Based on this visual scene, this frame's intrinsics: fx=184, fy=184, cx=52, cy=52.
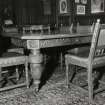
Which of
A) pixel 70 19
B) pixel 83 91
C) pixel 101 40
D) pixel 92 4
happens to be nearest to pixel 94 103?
pixel 83 91

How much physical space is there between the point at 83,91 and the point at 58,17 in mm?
4226

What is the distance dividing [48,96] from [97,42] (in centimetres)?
99

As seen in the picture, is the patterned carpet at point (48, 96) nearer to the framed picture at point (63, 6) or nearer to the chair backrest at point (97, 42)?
the chair backrest at point (97, 42)

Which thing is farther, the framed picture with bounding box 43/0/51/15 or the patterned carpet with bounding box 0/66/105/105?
the framed picture with bounding box 43/0/51/15

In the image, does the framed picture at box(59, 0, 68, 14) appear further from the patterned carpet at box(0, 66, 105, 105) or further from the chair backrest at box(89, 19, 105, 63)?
the chair backrest at box(89, 19, 105, 63)

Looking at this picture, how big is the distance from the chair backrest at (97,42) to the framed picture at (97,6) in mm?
3983

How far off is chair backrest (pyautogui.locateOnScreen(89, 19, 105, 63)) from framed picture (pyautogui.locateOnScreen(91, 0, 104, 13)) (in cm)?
398

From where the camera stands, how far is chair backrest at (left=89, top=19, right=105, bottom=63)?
2.19 meters

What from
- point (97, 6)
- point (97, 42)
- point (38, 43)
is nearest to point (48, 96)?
point (38, 43)

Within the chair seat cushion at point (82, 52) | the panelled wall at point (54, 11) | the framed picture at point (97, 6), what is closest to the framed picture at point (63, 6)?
the panelled wall at point (54, 11)

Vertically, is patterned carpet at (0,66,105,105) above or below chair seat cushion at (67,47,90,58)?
below

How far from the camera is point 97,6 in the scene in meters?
6.02

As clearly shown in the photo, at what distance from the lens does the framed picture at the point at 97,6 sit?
5957 millimetres

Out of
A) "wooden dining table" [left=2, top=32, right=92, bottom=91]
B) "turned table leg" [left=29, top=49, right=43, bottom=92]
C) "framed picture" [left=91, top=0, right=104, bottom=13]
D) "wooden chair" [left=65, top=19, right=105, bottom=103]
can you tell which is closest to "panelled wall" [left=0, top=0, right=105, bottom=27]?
"framed picture" [left=91, top=0, right=104, bottom=13]
